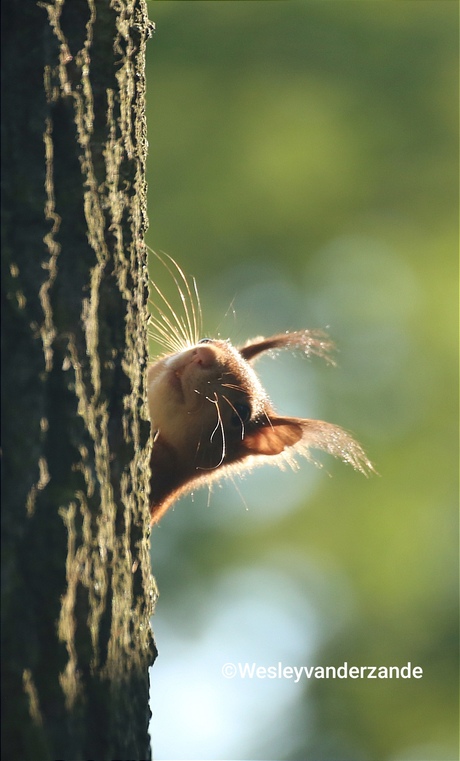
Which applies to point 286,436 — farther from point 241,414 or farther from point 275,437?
point 241,414

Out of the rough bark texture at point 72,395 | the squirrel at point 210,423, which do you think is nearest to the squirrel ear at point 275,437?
the squirrel at point 210,423

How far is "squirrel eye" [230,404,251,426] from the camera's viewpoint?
3.39 meters

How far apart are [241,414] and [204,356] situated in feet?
1.06

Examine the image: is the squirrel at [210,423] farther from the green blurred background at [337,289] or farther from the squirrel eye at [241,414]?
the green blurred background at [337,289]

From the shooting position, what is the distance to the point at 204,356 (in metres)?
3.23

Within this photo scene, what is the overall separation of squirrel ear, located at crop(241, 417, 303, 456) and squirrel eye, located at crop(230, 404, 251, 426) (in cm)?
18

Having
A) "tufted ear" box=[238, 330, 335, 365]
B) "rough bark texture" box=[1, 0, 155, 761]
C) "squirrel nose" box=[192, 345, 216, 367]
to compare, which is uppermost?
"tufted ear" box=[238, 330, 335, 365]

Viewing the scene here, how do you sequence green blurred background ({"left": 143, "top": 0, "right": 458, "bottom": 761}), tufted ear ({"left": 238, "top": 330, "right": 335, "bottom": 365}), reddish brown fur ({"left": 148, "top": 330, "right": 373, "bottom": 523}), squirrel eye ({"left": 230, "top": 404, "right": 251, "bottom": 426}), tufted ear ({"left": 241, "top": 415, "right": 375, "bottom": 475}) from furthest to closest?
green blurred background ({"left": 143, "top": 0, "right": 458, "bottom": 761}), tufted ear ({"left": 238, "top": 330, "right": 335, "bottom": 365}), tufted ear ({"left": 241, "top": 415, "right": 375, "bottom": 475}), squirrel eye ({"left": 230, "top": 404, "right": 251, "bottom": 426}), reddish brown fur ({"left": 148, "top": 330, "right": 373, "bottom": 523})

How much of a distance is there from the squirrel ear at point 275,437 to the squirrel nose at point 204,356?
1.65 feet

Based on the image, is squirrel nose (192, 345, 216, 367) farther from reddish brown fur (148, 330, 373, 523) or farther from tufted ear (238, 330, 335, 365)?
tufted ear (238, 330, 335, 365)

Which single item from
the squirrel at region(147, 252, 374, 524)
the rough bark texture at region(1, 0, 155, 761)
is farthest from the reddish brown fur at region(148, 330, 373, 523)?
the rough bark texture at region(1, 0, 155, 761)

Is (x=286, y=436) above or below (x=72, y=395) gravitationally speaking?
above

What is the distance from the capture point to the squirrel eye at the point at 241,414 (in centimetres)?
339

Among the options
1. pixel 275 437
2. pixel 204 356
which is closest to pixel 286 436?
pixel 275 437
